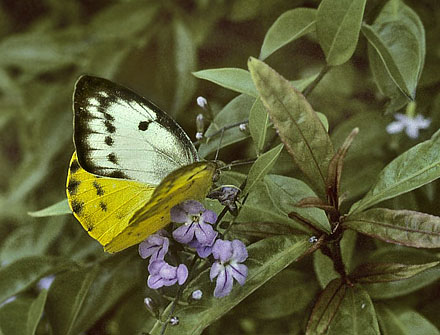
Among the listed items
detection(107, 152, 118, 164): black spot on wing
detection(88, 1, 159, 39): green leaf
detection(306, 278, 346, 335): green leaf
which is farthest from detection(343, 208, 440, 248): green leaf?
detection(88, 1, 159, 39): green leaf

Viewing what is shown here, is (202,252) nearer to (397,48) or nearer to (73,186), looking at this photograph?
(73,186)

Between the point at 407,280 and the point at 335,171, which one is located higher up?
the point at 335,171

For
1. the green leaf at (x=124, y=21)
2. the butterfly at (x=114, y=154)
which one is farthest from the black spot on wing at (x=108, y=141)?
the green leaf at (x=124, y=21)

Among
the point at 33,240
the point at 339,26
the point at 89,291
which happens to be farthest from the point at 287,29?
the point at 33,240

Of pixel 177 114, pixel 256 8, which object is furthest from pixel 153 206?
pixel 256 8

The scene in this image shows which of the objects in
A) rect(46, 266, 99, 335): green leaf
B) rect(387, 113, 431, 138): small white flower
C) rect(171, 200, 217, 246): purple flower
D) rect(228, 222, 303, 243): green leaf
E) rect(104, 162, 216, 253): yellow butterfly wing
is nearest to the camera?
rect(104, 162, 216, 253): yellow butterfly wing

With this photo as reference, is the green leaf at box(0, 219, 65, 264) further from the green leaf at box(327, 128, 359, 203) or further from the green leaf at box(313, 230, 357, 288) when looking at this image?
the green leaf at box(327, 128, 359, 203)
